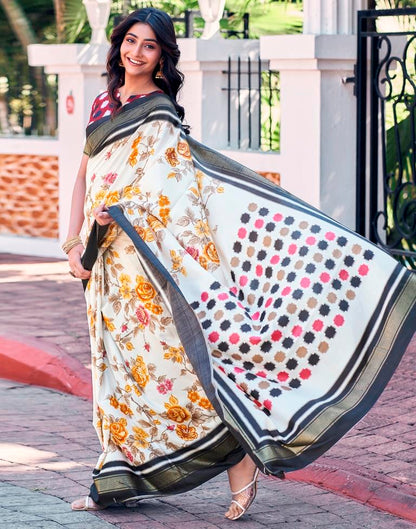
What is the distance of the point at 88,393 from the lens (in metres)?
6.83

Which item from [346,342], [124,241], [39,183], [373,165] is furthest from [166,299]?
[39,183]

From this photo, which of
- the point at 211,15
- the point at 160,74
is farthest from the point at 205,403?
the point at 211,15

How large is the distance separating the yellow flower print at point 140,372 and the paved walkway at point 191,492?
1.66 feet

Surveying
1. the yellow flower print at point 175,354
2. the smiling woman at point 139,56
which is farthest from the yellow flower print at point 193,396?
the smiling woman at point 139,56

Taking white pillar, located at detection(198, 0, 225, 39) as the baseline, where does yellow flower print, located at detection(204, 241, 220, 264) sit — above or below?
below

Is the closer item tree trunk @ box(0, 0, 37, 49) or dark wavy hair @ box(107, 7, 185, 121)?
dark wavy hair @ box(107, 7, 185, 121)

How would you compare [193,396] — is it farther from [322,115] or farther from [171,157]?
[322,115]

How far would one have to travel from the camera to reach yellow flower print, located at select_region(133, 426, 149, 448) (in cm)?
454

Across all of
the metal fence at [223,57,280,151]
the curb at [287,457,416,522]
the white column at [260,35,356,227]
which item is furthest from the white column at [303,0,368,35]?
the curb at [287,457,416,522]

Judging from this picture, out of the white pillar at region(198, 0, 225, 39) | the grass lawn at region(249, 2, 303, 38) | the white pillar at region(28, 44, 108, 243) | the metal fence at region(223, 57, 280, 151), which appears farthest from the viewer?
the grass lawn at region(249, 2, 303, 38)

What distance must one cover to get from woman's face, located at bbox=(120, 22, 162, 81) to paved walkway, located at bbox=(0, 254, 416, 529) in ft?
5.30

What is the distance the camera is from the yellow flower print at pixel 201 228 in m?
4.46

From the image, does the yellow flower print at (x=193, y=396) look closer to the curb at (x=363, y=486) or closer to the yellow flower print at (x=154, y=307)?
the yellow flower print at (x=154, y=307)

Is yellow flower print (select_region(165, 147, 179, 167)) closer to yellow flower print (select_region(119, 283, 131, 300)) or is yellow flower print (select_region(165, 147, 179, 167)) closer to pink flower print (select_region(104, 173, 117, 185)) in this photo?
pink flower print (select_region(104, 173, 117, 185))
